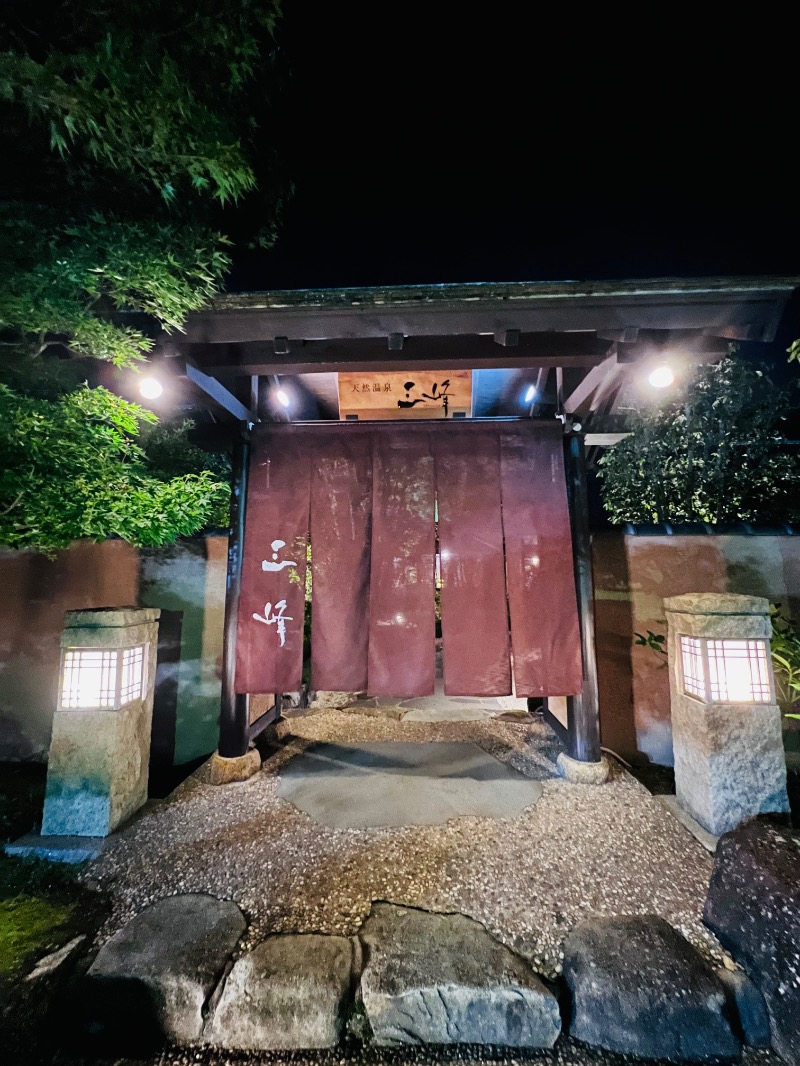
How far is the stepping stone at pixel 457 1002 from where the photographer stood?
7.09 feet

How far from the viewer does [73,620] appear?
3.86 m

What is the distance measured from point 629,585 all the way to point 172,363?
232 inches

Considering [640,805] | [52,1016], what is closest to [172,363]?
[52,1016]

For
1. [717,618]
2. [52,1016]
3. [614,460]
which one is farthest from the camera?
[614,460]

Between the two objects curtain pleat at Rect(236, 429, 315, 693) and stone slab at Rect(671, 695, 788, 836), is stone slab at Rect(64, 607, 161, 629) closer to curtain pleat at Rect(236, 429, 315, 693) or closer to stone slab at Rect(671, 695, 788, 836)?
curtain pleat at Rect(236, 429, 315, 693)

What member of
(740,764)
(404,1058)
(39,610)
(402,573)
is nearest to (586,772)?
(740,764)

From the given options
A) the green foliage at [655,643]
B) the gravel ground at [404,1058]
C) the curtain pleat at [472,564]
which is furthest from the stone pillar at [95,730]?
the green foliage at [655,643]

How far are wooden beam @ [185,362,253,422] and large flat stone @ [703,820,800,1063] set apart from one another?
5.60 meters

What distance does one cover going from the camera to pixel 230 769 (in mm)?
4512

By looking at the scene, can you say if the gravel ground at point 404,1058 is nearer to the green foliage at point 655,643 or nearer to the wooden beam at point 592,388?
the green foliage at point 655,643

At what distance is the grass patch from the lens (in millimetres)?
2457

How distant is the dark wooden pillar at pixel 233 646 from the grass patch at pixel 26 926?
181 centimetres

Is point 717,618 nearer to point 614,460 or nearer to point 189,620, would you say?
point 614,460

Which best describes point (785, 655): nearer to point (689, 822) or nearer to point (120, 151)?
point (689, 822)
